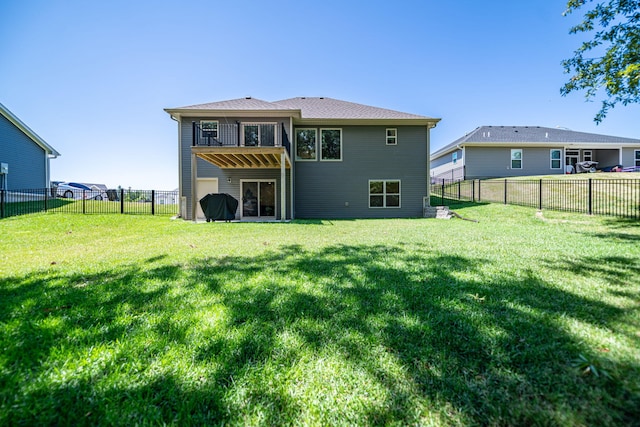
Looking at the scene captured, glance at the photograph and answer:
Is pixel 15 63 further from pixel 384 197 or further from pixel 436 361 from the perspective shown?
pixel 436 361

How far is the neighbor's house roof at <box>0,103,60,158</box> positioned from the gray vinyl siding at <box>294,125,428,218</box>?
17844mm

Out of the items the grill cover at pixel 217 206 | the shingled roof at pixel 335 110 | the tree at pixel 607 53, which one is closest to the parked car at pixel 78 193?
the grill cover at pixel 217 206

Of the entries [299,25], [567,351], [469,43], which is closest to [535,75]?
[469,43]

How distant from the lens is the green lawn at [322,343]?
4.22 ft

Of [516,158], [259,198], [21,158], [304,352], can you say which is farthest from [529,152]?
[21,158]

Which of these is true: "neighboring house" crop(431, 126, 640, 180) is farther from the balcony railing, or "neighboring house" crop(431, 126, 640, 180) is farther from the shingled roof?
the balcony railing

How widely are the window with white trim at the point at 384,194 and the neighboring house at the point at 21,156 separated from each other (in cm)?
2133

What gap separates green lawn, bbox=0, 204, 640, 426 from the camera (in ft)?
4.22

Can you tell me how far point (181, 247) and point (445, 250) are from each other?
17.2 feet

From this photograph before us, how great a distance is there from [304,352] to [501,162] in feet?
77.8

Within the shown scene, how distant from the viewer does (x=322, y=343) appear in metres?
1.86

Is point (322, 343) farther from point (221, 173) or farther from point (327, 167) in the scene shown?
point (221, 173)

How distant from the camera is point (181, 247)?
5.29m

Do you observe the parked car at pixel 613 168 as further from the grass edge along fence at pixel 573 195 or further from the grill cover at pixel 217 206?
the grill cover at pixel 217 206
